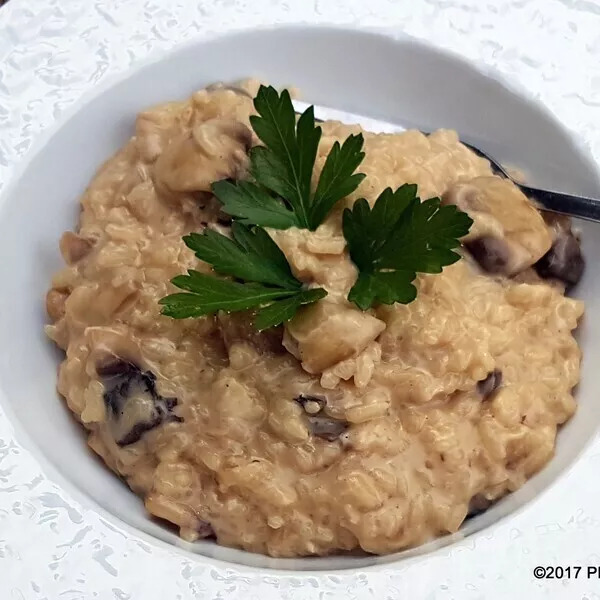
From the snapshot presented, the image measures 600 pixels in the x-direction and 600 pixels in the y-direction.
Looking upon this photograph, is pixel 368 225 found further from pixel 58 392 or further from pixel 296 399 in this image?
pixel 58 392

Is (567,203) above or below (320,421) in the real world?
above

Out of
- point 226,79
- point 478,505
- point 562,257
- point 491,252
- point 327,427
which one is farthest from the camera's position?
point 226,79

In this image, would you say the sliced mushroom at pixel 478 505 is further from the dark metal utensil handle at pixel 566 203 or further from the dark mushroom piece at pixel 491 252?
the dark metal utensil handle at pixel 566 203

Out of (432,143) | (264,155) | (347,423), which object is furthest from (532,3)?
(347,423)

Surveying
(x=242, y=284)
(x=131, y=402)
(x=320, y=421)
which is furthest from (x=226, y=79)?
(x=320, y=421)

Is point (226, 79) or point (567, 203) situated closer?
point (567, 203)

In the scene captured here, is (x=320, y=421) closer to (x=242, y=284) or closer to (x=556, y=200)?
(x=242, y=284)

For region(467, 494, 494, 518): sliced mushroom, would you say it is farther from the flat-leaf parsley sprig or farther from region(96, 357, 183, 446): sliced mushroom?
region(96, 357, 183, 446): sliced mushroom
